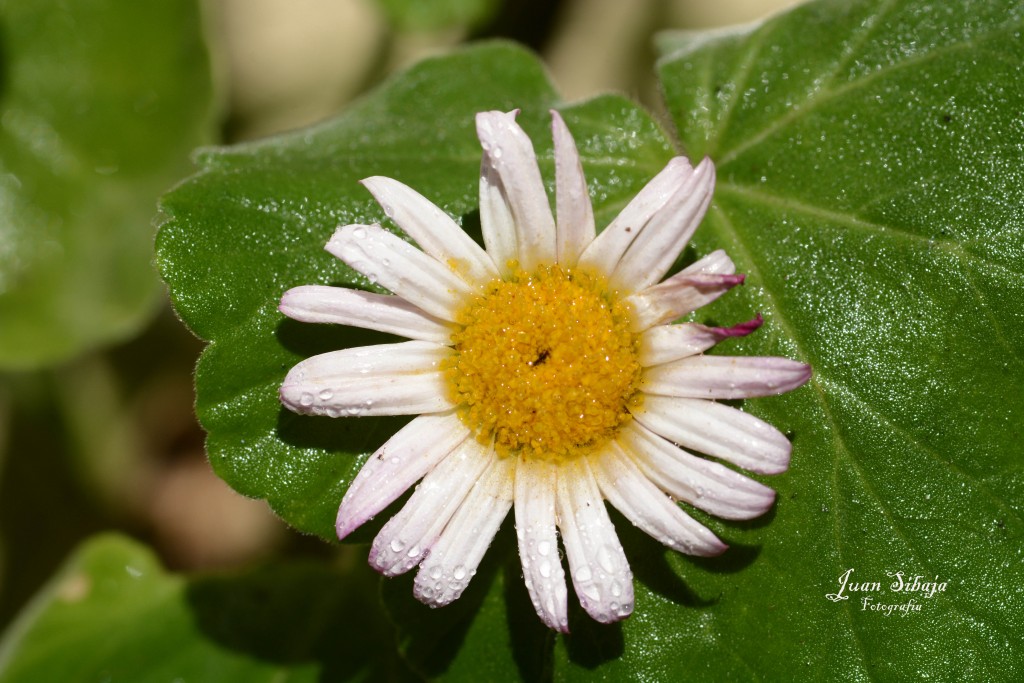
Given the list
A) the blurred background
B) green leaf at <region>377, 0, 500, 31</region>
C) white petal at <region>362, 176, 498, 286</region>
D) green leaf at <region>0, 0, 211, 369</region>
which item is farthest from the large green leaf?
the blurred background

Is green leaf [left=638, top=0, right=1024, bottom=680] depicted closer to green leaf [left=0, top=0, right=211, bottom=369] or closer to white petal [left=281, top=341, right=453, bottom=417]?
white petal [left=281, top=341, right=453, bottom=417]

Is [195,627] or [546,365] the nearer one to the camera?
[546,365]

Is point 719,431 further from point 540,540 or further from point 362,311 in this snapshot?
point 362,311

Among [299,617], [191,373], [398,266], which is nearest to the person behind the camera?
[398,266]

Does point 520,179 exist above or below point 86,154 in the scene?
above

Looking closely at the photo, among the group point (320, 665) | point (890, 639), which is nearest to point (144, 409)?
point (320, 665)

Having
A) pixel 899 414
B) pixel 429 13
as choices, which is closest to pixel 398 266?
pixel 899 414
